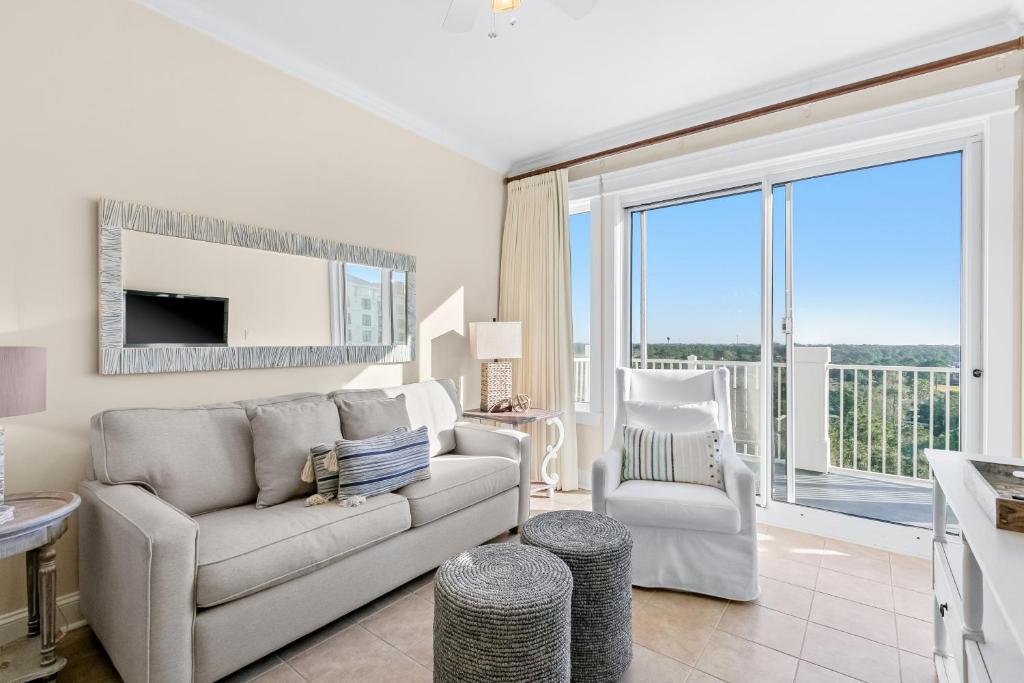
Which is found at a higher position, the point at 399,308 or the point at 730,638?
the point at 399,308

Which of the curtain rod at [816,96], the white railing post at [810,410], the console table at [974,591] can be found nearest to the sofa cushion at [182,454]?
the console table at [974,591]

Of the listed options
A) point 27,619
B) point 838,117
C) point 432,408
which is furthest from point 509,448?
point 838,117

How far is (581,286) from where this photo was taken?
4145mm

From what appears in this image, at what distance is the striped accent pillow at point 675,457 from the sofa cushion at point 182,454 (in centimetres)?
182

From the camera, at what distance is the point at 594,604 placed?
1665 millimetres

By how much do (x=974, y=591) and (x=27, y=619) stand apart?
3.11 meters

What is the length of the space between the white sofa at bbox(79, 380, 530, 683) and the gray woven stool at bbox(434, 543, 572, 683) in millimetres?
661

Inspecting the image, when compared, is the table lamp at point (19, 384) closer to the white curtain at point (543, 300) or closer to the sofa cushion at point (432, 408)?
the sofa cushion at point (432, 408)

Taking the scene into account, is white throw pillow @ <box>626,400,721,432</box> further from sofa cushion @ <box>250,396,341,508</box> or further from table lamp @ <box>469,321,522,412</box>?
sofa cushion @ <box>250,396,341,508</box>

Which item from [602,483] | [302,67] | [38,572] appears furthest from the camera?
[302,67]

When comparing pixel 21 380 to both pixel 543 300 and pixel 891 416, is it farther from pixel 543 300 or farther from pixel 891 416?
pixel 891 416

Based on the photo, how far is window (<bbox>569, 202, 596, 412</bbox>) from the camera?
4.07 m

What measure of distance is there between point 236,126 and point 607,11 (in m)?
1.88

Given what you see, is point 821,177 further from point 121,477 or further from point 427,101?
point 121,477
